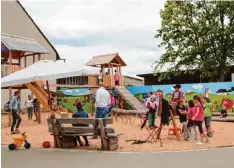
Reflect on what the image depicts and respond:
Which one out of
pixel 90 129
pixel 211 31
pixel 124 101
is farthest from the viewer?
pixel 211 31

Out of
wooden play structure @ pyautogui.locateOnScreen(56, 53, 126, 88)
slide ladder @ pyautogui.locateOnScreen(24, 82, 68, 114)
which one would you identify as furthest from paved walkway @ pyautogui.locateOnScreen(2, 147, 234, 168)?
wooden play structure @ pyautogui.locateOnScreen(56, 53, 126, 88)

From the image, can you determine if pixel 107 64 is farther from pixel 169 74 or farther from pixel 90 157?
pixel 90 157

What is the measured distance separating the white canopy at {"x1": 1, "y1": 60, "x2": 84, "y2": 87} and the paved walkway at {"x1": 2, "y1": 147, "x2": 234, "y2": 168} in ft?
10.3

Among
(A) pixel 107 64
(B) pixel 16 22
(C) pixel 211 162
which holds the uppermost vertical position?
(B) pixel 16 22

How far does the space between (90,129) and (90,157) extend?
1.41 metres

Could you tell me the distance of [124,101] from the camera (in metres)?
31.2

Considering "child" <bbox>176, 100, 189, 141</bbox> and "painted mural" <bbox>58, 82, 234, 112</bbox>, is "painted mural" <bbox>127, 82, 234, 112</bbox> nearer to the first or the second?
"painted mural" <bbox>58, 82, 234, 112</bbox>

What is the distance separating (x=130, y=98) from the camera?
30.0 meters

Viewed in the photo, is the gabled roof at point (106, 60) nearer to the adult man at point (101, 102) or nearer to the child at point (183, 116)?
the child at point (183, 116)

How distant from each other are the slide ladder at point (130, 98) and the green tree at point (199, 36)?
12452 millimetres

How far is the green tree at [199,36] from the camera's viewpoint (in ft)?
134

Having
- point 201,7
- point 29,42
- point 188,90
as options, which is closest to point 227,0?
point 201,7

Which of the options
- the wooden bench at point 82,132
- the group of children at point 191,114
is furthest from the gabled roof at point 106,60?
the wooden bench at point 82,132

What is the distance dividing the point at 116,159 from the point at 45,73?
17.6 feet
